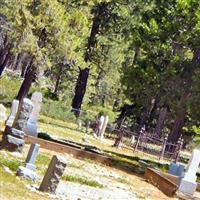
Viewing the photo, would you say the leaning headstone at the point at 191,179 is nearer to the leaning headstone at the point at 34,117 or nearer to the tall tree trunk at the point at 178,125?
the leaning headstone at the point at 34,117

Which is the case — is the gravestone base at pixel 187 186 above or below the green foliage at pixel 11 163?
above

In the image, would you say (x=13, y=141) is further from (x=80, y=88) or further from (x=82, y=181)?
(x=80, y=88)

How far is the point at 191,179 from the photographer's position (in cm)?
2155

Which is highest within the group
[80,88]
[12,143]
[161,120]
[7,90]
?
[80,88]

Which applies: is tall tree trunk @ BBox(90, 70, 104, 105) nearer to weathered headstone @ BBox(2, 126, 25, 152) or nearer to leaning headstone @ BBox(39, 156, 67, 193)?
weathered headstone @ BBox(2, 126, 25, 152)

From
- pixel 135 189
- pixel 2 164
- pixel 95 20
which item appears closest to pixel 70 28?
pixel 95 20

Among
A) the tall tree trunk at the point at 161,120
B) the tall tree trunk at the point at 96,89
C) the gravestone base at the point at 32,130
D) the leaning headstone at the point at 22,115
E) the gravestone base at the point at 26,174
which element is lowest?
the gravestone base at the point at 26,174

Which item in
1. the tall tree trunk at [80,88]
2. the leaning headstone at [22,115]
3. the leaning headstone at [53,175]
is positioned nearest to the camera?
the leaning headstone at [53,175]

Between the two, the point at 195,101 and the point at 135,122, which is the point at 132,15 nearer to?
the point at 195,101

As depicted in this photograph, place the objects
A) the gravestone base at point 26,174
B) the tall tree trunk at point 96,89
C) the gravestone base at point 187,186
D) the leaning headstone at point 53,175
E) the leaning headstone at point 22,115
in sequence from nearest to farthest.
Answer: the leaning headstone at point 53,175 → the gravestone base at point 26,174 → the leaning headstone at point 22,115 → the gravestone base at point 187,186 → the tall tree trunk at point 96,89

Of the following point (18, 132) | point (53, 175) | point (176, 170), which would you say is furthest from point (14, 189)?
point (176, 170)

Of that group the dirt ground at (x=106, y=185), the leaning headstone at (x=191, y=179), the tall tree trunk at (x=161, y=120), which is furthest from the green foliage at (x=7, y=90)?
the leaning headstone at (x=191, y=179)

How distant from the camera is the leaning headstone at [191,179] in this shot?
21.2m

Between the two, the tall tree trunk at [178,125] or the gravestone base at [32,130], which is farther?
the tall tree trunk at [178,125]
